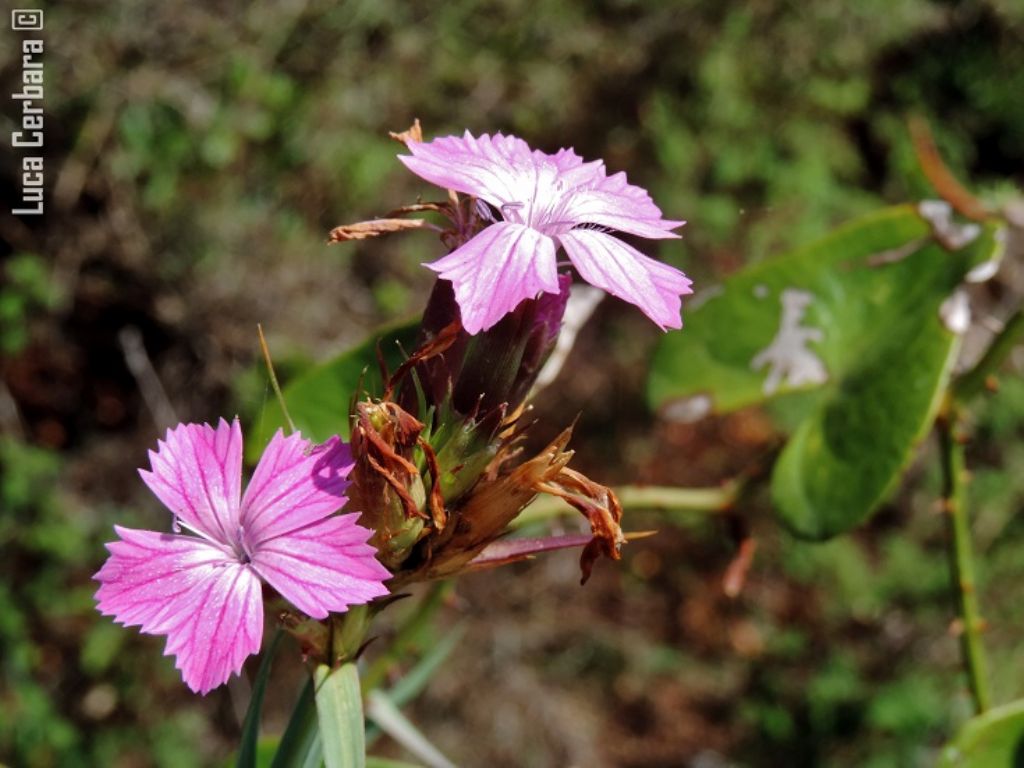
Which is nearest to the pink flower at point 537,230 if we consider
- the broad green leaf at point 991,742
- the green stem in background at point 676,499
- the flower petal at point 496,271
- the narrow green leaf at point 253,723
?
the flower petal at point 496,271

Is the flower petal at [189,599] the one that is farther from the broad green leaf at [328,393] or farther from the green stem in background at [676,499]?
the green stem in background at [676,499]

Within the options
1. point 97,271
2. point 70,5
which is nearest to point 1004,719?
point 97,271

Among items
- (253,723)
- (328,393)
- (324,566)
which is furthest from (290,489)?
(328,393)

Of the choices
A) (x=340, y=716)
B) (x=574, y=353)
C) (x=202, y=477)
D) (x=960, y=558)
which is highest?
(x=202, y=477)

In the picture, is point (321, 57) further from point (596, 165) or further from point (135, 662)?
point (596, 165)

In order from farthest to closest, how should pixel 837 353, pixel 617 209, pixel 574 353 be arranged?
pixel 574 353, pixel 837 353, pixel 617 209

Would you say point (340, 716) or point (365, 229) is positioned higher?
point (365, 229)

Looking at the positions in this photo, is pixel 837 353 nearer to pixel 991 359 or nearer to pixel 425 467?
pixel 991 359
